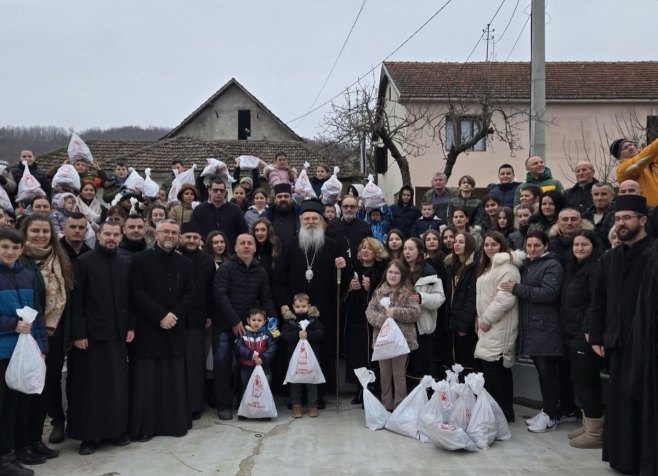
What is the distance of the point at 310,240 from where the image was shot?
23.1 feet

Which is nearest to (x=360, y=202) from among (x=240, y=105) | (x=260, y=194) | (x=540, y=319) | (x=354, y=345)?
(x=260, y=194)

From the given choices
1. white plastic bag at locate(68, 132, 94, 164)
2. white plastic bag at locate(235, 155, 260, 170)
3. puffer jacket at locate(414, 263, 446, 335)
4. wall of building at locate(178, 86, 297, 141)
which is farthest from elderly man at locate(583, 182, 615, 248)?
wall of building at locate(178, 86, 297, 141)

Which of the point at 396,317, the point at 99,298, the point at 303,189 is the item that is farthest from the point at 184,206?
the point at 396,317

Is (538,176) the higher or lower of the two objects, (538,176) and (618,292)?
the higher

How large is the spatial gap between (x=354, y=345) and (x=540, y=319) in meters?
2.06

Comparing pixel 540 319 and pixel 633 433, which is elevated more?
pixel 540 319

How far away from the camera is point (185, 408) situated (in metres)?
6.03

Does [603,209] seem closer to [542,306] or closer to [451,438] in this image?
[542,306]

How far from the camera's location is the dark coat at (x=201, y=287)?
21.1ft

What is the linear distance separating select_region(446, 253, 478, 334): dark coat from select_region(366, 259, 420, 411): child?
49 cm

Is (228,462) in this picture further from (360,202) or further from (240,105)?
(240,105)

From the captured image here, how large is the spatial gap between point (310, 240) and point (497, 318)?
2246mm

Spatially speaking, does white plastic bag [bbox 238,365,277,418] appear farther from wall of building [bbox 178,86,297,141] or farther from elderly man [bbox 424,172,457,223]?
wall of building [bbox 178,86,297,141]

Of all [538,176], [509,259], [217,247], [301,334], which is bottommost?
[301,334]
